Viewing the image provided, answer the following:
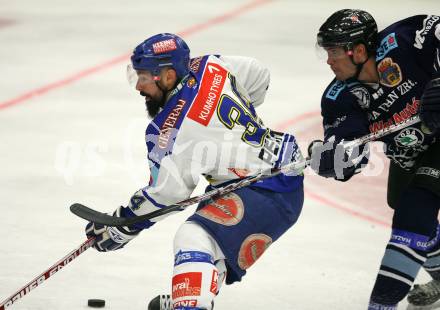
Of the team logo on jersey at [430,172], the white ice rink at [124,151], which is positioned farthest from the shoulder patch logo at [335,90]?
the white ice rink at [124,151]

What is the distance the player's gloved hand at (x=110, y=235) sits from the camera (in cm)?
406

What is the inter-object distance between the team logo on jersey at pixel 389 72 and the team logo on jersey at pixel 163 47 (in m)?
0.84

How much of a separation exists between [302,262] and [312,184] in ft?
3.52

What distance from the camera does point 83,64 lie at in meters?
8.10

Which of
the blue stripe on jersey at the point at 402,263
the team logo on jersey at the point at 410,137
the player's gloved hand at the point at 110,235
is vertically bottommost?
the blue stripe on jersey at the point at 402,263

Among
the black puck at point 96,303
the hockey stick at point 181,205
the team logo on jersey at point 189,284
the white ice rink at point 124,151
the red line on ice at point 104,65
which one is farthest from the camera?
the red line on ice at point 104,65

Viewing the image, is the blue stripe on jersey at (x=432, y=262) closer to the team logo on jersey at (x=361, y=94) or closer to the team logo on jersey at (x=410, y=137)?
the team logo on jersey at (x=410, y=137)

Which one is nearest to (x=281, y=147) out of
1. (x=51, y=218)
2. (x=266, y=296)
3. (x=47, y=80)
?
(x=266, y=296)

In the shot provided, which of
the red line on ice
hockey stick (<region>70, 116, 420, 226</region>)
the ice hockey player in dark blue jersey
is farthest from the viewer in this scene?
the red line on ice

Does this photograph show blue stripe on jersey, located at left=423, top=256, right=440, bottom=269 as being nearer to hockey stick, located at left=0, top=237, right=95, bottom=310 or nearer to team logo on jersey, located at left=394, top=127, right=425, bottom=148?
team logo on jersey, located at left=394, top=127, right=425, bottom=148

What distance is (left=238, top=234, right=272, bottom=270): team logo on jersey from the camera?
3.92 metres

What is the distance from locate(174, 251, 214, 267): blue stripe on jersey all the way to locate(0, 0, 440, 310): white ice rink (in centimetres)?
84

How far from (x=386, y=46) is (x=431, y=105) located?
0.38 meters

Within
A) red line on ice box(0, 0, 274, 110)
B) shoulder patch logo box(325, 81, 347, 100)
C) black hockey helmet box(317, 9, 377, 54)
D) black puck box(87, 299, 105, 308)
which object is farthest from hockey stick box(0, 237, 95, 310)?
red line on ice box(0, 0, 274, 110)
